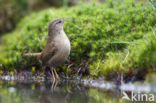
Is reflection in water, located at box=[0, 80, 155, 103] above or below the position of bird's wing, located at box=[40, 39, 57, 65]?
below

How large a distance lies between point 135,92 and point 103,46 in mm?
1735

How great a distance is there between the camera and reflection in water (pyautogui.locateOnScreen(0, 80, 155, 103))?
4.40 meters

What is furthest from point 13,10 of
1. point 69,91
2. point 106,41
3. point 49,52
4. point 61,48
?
point 69,91

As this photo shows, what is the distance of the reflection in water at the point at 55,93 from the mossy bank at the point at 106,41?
0.67 meters

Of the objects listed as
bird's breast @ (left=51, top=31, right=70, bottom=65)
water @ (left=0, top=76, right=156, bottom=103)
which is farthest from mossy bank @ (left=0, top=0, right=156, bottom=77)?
bird's breast @ (left=51, top=31, right=70, bottom=65)

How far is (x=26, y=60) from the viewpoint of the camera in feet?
23.3

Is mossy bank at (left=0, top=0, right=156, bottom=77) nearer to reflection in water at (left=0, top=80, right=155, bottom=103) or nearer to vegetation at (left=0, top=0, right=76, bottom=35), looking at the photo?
reflection in water at (left=0, top=80, right=155, bottom=103)

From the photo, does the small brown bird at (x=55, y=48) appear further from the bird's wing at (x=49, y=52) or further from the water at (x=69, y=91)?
the water at (x=69, y=91)

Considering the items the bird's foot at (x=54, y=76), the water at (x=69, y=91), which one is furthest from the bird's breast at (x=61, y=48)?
the water at (x=69, y=91)

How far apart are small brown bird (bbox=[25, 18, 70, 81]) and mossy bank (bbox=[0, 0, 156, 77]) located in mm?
417

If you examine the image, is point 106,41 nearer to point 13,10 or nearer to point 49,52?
point 49,52

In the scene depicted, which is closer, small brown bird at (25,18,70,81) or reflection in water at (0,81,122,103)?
reflection in water at (0,81,122,103)

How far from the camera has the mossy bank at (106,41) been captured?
5.38m

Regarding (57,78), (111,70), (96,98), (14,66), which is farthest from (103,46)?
(14,66)
